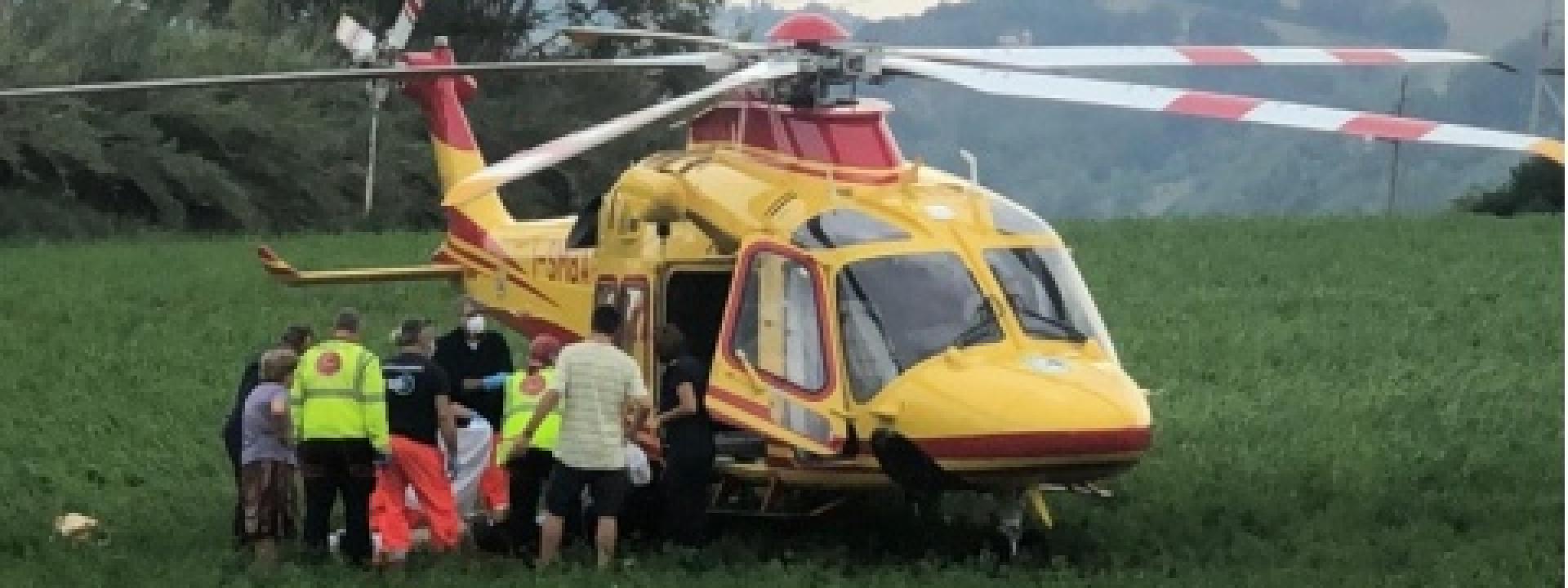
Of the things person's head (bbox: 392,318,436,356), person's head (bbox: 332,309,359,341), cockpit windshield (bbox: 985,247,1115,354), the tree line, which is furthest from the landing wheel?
the tree line

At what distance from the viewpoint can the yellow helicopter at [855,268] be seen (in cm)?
1108

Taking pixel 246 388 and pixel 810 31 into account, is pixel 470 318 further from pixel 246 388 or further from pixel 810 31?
pixel 810 31

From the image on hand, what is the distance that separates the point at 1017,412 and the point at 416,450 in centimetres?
296

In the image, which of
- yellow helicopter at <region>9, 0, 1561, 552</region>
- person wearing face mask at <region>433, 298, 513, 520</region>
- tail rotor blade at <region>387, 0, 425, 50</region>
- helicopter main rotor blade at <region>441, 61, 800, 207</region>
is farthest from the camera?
tail rotor blade at <region>387, 0, 425, 50</region>

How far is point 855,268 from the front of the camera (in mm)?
11945

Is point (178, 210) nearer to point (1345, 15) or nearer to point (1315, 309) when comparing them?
point (1315, 309)

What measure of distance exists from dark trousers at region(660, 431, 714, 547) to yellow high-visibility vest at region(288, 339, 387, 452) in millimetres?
1400

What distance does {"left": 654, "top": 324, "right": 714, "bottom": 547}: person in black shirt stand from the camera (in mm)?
12102

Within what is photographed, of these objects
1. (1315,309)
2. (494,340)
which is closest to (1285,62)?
(494,340)

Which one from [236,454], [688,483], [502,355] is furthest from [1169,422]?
[236,454]

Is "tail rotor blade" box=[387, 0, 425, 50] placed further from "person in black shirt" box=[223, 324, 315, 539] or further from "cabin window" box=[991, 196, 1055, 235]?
"cabin window" box=[991, 196, 1055, 235]

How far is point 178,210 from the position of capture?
34.2m

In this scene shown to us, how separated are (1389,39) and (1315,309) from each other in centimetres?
15721

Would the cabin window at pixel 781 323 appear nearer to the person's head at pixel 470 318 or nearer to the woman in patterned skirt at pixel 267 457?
the person's head at pixel 470 318
